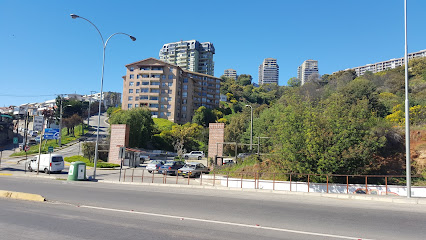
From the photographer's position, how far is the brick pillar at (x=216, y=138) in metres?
33.7

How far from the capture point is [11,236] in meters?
7.20

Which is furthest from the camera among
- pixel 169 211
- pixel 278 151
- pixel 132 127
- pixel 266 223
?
pixel 132 127

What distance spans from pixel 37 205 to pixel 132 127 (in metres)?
50.4

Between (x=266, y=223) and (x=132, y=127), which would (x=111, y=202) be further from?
(x=132, y=127)

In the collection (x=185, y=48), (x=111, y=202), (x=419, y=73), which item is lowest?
(x=111, y=202)

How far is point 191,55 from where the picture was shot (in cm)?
18388

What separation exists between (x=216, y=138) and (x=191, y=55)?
511 ft

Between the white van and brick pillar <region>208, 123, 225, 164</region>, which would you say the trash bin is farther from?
brick pillar <region>208, 123, 225, 164</region>

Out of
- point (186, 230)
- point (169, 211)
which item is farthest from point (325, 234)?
point (169, 211)

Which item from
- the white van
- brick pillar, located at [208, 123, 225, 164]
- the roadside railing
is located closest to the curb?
the roadside railing

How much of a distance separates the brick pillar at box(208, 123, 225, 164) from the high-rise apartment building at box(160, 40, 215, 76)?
148 meters

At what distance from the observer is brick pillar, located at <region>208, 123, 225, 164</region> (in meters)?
33.7

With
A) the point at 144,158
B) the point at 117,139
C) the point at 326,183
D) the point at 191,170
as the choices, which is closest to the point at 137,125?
the point at 144,158

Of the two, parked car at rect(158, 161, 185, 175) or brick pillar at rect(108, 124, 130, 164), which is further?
brick pillar at rect(108, 124, 130, 164)
